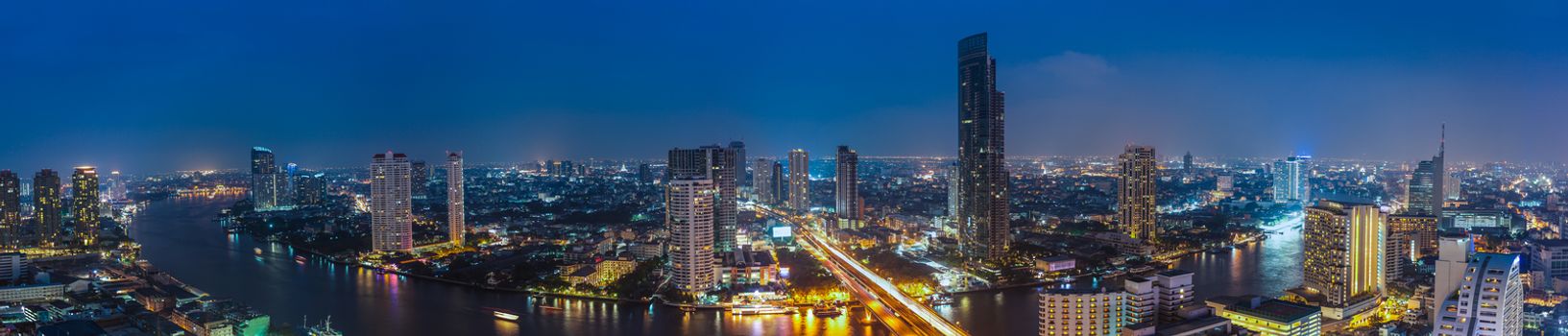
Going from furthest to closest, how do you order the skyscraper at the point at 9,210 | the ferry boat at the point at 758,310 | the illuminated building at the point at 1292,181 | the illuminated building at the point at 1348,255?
the illuminated building at the point at 1292,181 < the skyscraper at the point at 9,210 < the ferry boat at the point at 758,310 < the illuminated building at the point at 1348,255

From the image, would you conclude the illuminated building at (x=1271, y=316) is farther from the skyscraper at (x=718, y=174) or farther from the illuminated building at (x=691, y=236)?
the skyscraper at (x=718, y=174)

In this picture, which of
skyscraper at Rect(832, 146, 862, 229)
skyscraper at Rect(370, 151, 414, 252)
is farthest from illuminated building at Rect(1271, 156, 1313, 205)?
skyscraper at Rect(370, 151, 414, 252)

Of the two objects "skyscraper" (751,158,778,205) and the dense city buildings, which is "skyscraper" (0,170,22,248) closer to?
the dense city buildings

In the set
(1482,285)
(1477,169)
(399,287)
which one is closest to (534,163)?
(399,287)

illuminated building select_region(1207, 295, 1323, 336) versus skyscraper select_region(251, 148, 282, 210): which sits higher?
skyscraper select_region(251, 148, 282, 210)

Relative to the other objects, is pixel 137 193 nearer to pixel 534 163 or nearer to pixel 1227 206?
pixel 534 163

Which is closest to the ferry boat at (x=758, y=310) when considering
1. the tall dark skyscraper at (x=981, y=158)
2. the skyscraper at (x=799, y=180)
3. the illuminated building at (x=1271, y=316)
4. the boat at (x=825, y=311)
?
A: the boat at (x=825, y=311)

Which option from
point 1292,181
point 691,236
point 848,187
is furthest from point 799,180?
point 1292,181
